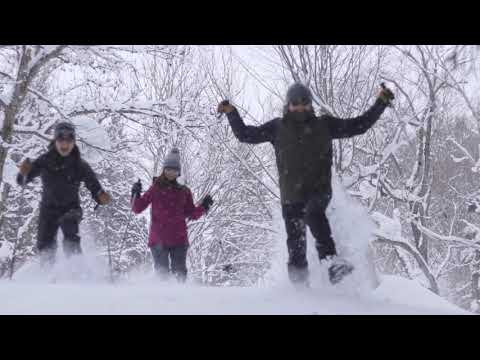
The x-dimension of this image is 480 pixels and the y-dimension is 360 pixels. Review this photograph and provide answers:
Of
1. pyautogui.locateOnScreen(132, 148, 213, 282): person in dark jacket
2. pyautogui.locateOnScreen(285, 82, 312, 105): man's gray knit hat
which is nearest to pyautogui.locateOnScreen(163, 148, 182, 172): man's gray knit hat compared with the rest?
pyautogui.locateOnScreen(132, 148, 213, 282): person in dark jacket

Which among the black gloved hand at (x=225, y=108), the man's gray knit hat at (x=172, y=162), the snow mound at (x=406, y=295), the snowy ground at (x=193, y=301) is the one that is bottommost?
the snow mound at (x=406, y=295)

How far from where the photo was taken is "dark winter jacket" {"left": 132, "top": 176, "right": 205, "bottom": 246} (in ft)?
17.6

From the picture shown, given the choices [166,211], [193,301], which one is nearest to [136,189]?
[166,211]

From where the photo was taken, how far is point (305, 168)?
4.07 metres

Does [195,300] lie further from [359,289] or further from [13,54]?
[13,54]

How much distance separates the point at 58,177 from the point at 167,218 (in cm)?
114

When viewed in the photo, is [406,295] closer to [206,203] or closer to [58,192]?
[206,203]

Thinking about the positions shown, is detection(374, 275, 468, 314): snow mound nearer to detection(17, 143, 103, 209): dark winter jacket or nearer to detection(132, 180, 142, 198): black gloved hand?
detection(132, 180, 142, 198): black gloved hand

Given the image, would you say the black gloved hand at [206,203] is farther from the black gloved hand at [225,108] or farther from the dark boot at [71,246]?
the black gloved hand at [225,108]

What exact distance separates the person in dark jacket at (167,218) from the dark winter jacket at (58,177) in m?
0.62

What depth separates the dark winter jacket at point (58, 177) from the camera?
4.89 m

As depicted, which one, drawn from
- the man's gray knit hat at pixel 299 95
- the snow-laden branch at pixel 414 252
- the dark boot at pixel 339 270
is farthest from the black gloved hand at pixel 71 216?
the snow-laden branch at pixel 414 252

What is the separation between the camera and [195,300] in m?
3.25
